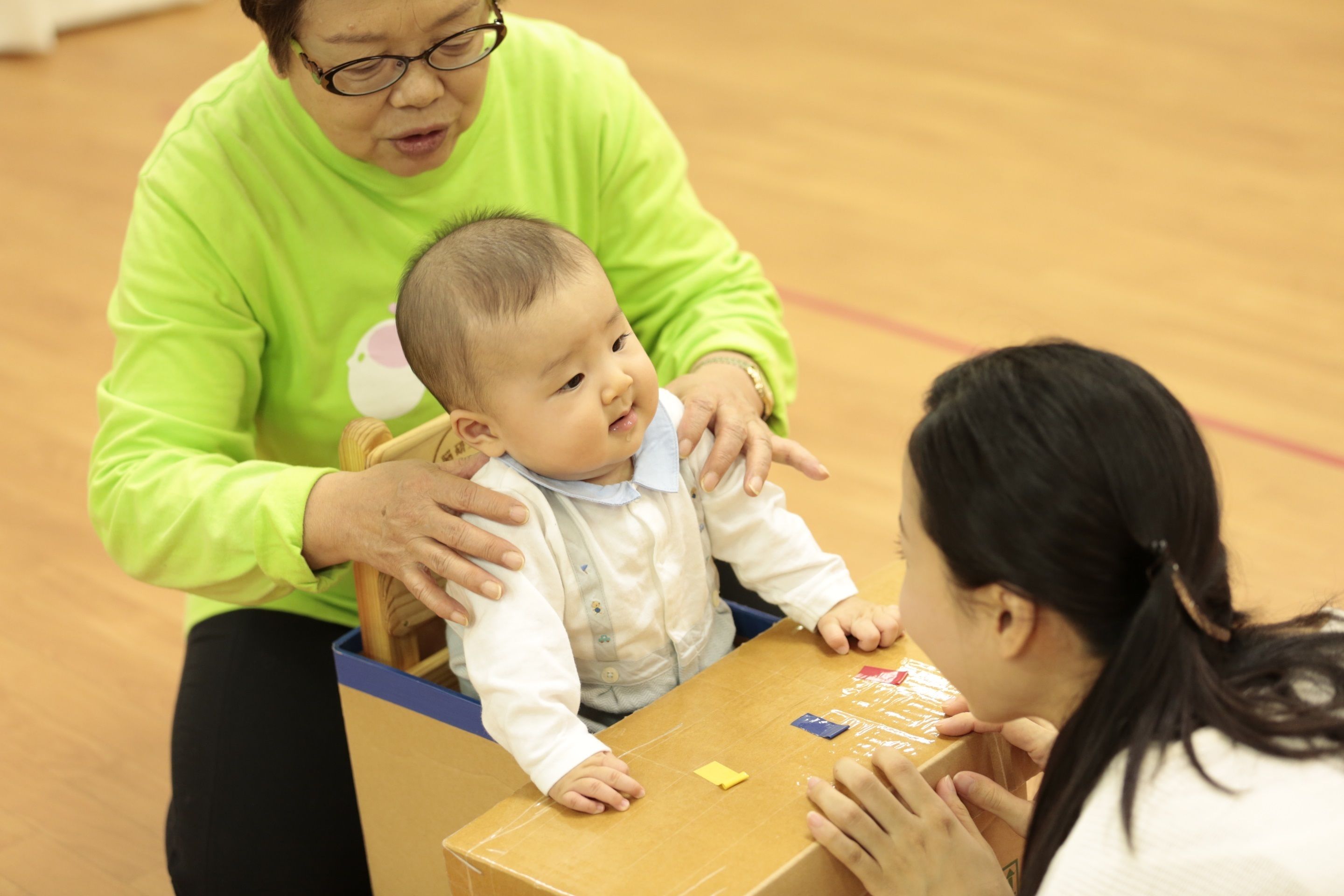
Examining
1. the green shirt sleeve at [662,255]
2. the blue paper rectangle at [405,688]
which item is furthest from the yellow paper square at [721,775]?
the green shirt sleeve at [662,255]

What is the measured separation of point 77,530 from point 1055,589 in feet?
6.85

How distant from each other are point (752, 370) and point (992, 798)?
58 cm

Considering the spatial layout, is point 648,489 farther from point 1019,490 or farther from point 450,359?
point 1019,490

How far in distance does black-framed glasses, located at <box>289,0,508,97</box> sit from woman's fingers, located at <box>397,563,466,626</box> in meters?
0.49

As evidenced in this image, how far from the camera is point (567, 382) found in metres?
1.25

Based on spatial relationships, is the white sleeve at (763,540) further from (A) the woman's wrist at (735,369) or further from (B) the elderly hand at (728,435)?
(A) the woman's wrist at (735,369)

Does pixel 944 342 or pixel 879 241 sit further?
pixel 879 241

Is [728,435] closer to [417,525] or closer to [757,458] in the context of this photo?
[757,458]

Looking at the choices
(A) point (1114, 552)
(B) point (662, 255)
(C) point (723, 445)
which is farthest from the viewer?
(B) point (662, 255)

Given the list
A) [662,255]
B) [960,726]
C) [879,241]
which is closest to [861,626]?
[960,726]

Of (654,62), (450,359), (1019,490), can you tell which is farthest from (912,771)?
(654,62)

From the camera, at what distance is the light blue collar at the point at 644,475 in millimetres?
1305

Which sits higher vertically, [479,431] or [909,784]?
[479,431]

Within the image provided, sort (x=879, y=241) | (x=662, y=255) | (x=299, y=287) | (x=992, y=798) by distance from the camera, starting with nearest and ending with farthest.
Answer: (x=992, y=798) < (x=299, y=287) < (x=662, y=255) < (x=879, y=241)
